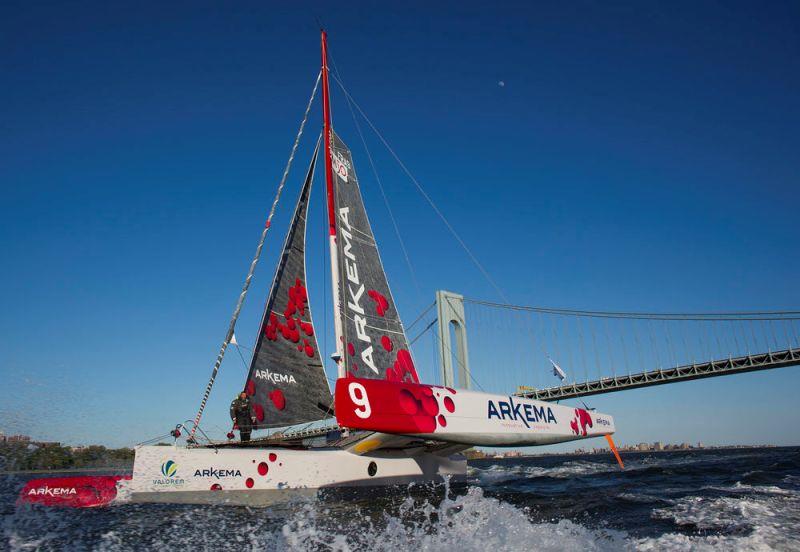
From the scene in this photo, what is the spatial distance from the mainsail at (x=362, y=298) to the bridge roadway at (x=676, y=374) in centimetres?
2490

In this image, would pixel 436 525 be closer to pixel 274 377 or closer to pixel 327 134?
pixel 274 377

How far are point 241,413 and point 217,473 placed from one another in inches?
84.0

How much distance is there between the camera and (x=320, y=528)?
13.7ft

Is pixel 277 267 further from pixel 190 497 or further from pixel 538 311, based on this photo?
pixel 538 311

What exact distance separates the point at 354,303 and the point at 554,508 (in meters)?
4.45

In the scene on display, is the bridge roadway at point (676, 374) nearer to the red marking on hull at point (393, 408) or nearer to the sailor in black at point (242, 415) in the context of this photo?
the sailor in black at point (242, 415)

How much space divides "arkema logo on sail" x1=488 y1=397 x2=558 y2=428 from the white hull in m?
2.34

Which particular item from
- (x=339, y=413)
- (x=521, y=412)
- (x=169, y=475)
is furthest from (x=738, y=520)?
(x=169, y=475)

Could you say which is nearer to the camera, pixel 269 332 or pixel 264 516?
pixel 264 516

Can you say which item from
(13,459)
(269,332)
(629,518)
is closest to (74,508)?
(13,459)

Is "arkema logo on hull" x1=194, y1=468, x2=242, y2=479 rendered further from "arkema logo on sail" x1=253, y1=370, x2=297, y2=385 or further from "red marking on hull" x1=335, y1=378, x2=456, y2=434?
"arkema logo on sail" x1=253, y1=370, x2=297, y2=385

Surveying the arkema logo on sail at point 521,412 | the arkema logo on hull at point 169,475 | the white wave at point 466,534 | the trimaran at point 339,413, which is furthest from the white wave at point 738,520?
the arkema logo on hull at point 169,475

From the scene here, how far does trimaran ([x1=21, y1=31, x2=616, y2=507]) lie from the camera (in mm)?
5375

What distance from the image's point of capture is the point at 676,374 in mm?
33938
